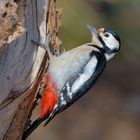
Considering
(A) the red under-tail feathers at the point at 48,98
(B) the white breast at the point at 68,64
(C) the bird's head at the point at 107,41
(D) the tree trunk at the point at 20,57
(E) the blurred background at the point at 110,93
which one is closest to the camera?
(D) the tree trunk at the point at 20,57

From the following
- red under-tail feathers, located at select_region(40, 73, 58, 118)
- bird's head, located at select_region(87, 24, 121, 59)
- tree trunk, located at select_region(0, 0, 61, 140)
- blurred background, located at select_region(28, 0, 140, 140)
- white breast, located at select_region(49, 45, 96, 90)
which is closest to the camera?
tree trunk, located at select_region(0, 0, 61, 140)

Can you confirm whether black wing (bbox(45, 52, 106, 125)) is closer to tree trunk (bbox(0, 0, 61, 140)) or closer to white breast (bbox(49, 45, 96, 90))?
white breast (bbox(49, 45, 96, 90))

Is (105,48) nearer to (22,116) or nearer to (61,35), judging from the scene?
Result: (22,116)

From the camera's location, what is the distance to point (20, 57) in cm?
344

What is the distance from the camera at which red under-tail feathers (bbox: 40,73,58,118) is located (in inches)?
157

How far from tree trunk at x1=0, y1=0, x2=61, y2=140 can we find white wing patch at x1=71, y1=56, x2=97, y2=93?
0.41 m

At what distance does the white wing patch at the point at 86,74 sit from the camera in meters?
4.11

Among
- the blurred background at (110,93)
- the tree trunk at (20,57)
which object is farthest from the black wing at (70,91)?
the blurred background at (110,93)

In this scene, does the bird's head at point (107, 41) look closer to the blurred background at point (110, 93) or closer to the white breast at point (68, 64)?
the white breast at point (68, 64)

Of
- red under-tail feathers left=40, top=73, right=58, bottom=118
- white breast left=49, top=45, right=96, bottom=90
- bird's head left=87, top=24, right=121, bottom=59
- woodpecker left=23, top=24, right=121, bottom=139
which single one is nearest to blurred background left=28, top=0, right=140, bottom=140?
bird's head left=87, top=24, right=121, bottom=59

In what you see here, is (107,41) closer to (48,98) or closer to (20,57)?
(48,98)

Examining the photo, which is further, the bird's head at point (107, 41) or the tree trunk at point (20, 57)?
the bird's head at point (107, 41)

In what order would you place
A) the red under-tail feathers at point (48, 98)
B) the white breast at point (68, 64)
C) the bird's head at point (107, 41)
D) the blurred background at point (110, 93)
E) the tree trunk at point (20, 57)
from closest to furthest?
1. the tree trunk at point (20, 57)
2. the red under-tail feathers at point (48, 98)
3. the white breast at point (68, 64)
4. the bird's head at point (107, 41)
5. the blurred background at point (110, 93)

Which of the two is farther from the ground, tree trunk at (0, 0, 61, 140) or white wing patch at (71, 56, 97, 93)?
tree trunk at (0, 0, 61, 140)
